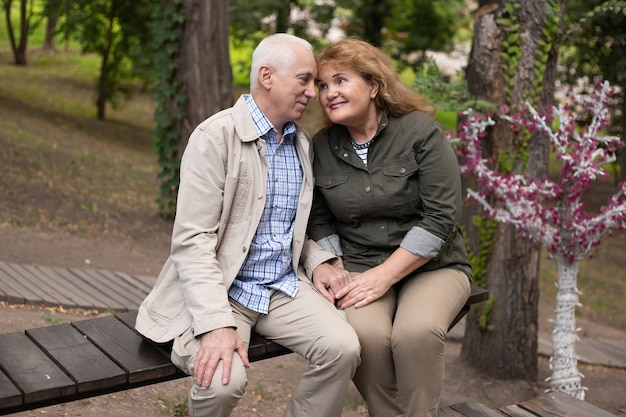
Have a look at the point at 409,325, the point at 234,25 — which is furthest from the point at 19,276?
the point at 234,25

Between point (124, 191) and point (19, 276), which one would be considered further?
point (124, 191)

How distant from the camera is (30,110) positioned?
15906 mm

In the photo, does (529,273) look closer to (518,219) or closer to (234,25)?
(518,219)

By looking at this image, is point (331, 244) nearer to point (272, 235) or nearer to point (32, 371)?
point (272, 235)

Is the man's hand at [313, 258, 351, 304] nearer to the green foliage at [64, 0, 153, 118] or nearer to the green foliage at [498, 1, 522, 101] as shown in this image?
the green foliage at [498, 1, 522, 101]

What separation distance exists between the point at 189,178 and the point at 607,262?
10.6m

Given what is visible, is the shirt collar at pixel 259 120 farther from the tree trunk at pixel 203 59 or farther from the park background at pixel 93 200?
the tree trunk at pixel 203 59

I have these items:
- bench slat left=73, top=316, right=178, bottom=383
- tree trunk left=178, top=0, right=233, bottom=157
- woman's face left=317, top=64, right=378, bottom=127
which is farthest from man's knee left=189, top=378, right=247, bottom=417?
tree trunk left=178, top=0, right=233, bottom=157

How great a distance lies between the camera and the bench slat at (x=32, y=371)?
9.51 ft

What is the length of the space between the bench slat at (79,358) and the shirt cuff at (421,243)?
129cm

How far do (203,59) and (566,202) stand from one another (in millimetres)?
5168

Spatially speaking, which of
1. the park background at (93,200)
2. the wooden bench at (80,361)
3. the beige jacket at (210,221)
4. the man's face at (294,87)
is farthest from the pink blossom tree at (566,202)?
the wooden bench at (80,361)

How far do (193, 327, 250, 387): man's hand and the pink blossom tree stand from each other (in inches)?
94.6

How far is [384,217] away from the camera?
3.81 m
